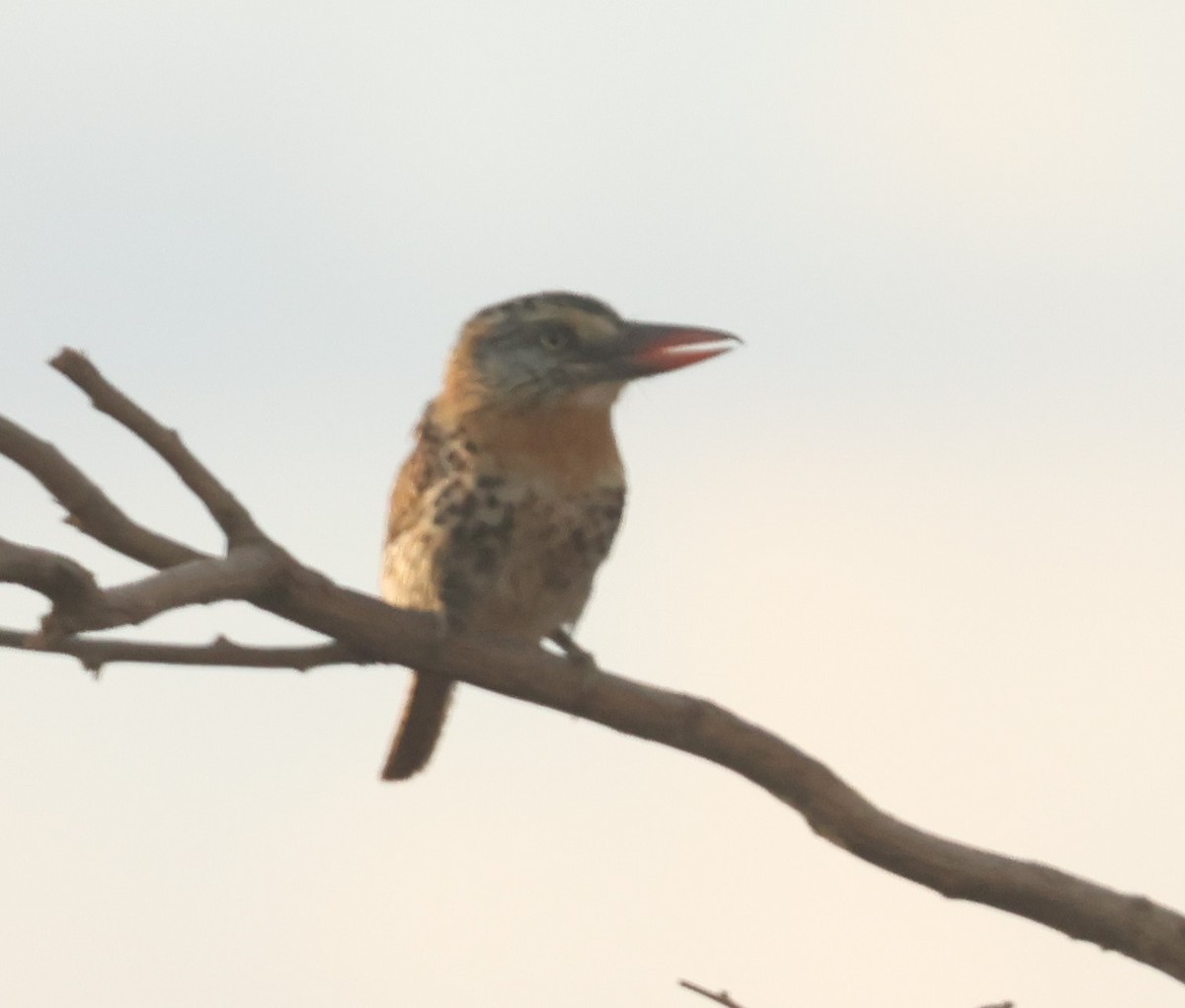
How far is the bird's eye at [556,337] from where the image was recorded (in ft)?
18.7

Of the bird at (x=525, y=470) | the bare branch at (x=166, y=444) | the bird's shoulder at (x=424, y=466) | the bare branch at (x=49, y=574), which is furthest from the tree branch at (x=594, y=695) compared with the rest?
the bird's shoulder at (x=424, y=466)

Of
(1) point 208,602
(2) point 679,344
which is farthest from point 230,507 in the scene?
(2) point 679,344

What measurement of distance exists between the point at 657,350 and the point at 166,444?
221cm

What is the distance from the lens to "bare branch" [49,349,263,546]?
3494 mm

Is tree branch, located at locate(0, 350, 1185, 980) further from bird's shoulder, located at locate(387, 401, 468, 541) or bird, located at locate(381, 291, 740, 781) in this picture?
bird's shoulder, located at locate(387, 401, 468, 541)

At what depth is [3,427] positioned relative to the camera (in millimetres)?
3295

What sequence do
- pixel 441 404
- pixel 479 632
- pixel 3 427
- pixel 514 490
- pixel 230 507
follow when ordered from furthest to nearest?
1. pixel 441 404
2. pixel 514 490
3. pixel 479 632
4. pixel 230 507
5. pixel 3 427

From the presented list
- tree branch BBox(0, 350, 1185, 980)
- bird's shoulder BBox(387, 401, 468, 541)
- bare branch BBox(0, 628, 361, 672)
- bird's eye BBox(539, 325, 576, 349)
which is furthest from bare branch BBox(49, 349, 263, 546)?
bird's eye BBox(539, 325, 576, 349)

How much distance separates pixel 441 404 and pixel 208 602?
2454mm

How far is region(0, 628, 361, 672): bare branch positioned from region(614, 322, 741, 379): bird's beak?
1.71 m

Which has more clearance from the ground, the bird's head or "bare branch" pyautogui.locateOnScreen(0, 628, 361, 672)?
the bird's head

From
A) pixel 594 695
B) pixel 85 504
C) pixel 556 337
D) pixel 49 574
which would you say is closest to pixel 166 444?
pixel 85 504

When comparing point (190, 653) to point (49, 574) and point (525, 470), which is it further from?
point (525, 470)

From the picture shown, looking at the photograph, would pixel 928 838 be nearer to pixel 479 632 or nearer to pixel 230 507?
pixel 479 632
